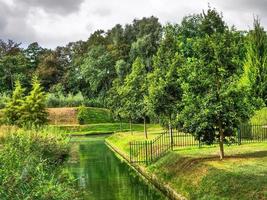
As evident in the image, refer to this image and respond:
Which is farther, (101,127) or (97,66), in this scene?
(97,66)

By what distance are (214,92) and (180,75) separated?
225cm

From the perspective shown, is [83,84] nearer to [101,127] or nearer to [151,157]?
[101,127]

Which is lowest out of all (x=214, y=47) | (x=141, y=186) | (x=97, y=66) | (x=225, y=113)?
(x=141, y=186)

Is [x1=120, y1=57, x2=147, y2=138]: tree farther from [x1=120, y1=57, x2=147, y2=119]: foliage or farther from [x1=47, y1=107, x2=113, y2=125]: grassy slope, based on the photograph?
[x1=47, y1=107, x2=113, y2=125]: grassy slope

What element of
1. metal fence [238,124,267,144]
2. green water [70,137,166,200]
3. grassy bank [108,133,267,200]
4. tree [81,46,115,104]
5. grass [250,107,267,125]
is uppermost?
tree [81,46,115,104]

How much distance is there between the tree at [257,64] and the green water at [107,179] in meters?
13.6

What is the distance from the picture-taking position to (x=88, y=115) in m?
87.5

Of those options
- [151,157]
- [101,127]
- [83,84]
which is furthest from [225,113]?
[83,84]

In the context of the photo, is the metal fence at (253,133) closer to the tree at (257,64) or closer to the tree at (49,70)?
the tree at (257,64)

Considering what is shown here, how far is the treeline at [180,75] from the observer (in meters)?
23.1

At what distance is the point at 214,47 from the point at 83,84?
88789mm

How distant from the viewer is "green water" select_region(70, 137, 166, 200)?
77.2 feet

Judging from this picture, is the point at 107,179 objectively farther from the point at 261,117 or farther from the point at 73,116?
the point at 73,116

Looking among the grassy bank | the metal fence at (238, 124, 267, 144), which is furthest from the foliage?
the grassy bank
